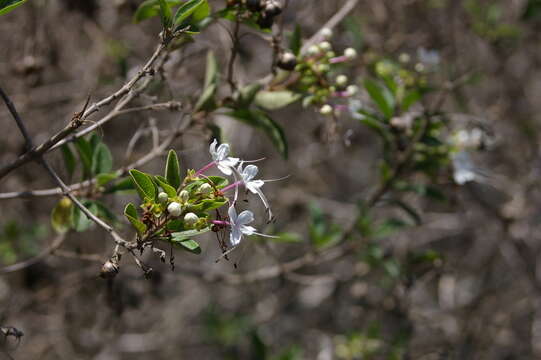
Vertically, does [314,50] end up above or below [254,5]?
below

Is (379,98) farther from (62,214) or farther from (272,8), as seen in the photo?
(62,214)

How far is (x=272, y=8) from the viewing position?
195 cm

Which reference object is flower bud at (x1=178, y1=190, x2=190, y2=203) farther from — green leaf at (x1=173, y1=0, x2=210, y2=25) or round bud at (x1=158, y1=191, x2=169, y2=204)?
green leaf at (x1=173, y1=0, x2=210, y2=25)

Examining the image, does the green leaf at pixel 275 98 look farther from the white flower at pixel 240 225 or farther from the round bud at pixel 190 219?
the round bud at pixel 190 219

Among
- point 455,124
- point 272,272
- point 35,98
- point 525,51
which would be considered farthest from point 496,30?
point 35,98

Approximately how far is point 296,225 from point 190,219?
391 cm

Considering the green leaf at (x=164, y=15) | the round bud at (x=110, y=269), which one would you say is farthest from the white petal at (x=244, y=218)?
the green leaf at (x=164, y=15)

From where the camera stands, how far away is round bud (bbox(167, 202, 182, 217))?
5.00ft

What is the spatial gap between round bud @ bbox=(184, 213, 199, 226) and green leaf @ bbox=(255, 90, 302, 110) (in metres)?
0.88

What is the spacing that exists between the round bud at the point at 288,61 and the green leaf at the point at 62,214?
43.6 inches

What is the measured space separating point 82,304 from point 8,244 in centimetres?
111

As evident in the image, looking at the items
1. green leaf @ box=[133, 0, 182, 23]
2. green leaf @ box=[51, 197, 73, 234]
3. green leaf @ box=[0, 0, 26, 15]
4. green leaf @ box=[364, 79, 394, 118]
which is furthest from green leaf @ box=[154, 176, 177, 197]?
green leaf @ box=[364, 79, 394, 118]

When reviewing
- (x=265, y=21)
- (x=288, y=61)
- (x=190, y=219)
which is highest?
(x=265, y=21)

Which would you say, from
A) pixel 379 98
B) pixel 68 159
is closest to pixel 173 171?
pixel 68 159
